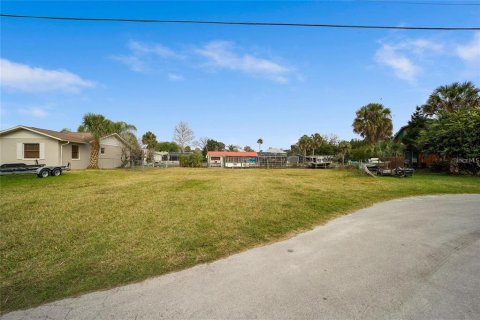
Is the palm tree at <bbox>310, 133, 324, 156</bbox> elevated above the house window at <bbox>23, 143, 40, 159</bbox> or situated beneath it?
elevated above

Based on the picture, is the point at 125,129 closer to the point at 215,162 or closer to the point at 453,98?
the point at 215,162

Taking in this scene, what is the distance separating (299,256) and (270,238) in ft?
3.31

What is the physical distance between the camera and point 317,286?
317 cm

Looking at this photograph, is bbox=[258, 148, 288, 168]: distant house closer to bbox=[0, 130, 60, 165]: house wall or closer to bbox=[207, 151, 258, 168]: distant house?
bbox=[207, 151, 258, 168]: distant house

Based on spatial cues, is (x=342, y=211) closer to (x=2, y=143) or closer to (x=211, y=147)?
(x=2, y=143)

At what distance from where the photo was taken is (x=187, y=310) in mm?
2713

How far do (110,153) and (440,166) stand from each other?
32657mm

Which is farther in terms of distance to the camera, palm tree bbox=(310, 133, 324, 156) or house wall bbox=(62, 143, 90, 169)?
palm tree bbox=(310, 133, 324, 156)

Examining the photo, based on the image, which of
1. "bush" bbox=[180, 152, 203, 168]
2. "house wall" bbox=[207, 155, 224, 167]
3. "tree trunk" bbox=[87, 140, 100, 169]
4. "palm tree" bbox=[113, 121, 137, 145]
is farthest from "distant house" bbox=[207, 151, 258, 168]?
"tree trunk" bbox=[87, 140, 100, 169]

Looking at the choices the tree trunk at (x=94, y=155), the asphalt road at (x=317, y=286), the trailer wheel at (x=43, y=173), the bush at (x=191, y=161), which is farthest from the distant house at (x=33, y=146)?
the asphalt road at (x=317, y=286)

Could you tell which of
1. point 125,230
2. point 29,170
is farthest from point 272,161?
point 125,230

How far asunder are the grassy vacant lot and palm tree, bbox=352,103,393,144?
100 feet

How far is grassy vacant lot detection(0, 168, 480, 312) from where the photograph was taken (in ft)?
11.6

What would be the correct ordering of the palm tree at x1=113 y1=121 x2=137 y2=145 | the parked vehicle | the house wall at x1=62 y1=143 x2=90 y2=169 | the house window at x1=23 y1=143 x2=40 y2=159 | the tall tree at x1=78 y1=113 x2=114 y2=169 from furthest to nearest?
the palm tree at x1=113 y1=121 x2=137 y2=145
the tall tree at x1=78 y1=113 x2=114 y2=169
the house wall at x1=62 y1=143 x2=90 y2=169
the house window at x1=23 y1=143 x2=40 y2=159
the parked vehicle
